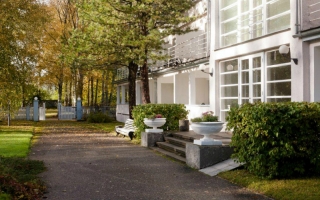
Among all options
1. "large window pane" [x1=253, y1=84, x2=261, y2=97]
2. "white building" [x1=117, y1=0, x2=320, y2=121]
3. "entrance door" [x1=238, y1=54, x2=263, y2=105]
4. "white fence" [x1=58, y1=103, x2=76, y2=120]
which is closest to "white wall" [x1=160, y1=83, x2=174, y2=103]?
"white building" [x1=117, y1=0, x2=320, y2=121]

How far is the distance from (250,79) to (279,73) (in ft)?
4.90

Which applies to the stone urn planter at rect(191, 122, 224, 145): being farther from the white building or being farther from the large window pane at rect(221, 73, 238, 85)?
the large window pane at rect(221, 73, 238, 85)

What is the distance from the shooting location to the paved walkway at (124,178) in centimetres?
782

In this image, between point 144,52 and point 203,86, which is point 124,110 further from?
point 144,52

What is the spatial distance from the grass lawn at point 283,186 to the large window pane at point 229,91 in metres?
6.44

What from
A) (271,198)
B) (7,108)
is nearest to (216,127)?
(271,198)

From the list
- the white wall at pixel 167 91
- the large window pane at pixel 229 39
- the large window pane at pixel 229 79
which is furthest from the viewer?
the white wall at pixel 167 91

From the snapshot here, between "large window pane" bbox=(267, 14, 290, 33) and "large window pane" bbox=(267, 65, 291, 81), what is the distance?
1.20 metres

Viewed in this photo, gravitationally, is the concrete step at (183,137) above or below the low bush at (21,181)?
above

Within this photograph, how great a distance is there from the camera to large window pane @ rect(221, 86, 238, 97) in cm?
1519

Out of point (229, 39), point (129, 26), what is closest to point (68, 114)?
point (129, 26)

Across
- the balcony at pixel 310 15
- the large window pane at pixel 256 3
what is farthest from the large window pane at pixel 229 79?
the balcony at pixel 310 15

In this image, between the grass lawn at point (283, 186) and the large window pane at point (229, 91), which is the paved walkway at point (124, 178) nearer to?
the grass lawn at point (283, 186)

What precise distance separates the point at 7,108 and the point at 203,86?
11.3 metres
